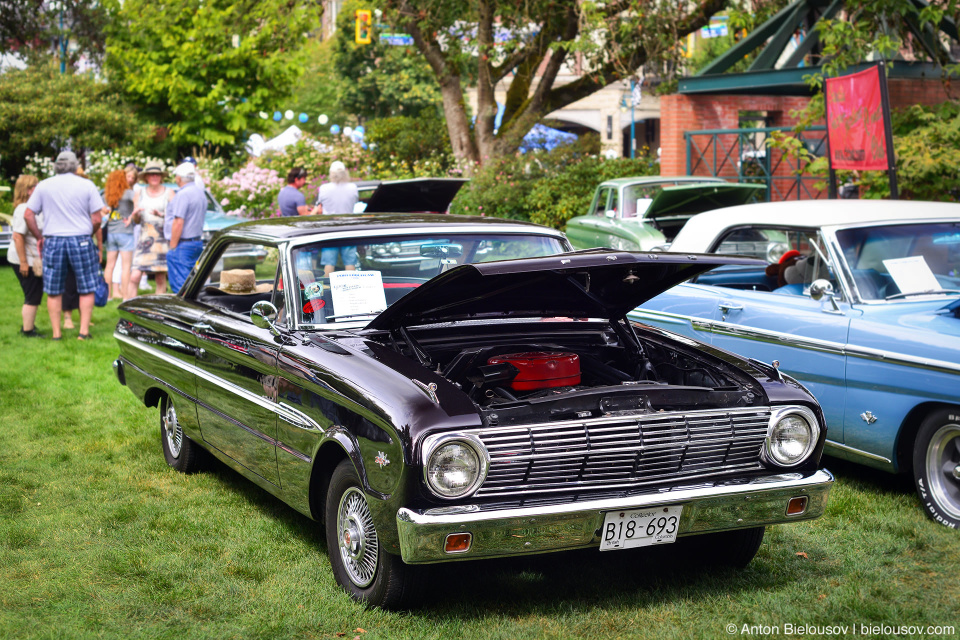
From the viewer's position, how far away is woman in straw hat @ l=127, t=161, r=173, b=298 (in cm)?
1186

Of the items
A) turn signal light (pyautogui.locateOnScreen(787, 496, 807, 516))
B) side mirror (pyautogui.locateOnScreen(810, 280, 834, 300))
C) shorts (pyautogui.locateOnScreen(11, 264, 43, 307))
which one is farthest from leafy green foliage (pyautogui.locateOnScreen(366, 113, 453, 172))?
turn signal light (pyautogui.locateOnScreen(787, 496, 807, 516))

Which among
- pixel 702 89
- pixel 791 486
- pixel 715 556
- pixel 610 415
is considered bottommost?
pixel 715 556

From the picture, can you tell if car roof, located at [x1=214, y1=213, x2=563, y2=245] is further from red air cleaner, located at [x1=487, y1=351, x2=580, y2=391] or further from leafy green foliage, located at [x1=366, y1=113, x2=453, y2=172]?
leafy green foliage, located at [x1=366, y1=113, x2=453, y2=172]

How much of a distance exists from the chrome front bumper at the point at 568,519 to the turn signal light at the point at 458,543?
0.01 m

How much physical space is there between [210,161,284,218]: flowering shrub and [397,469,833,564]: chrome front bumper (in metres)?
19.1

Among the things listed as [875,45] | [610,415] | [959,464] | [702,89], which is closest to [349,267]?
[610,415]

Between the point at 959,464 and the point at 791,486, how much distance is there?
149 cm

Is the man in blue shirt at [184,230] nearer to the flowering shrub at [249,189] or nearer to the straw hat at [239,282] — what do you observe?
the straw hat at [239,282]

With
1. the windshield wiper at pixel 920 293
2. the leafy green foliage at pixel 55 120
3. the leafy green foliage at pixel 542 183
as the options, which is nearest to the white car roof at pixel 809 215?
the windshield wiper at pixel 920 293

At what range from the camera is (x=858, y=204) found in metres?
6.80

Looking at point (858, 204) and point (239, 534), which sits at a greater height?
point (858, 204)

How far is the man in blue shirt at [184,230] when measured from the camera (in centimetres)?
1081

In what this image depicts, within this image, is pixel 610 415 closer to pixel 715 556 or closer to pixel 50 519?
pixel 715 556

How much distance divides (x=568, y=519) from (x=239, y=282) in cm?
325
